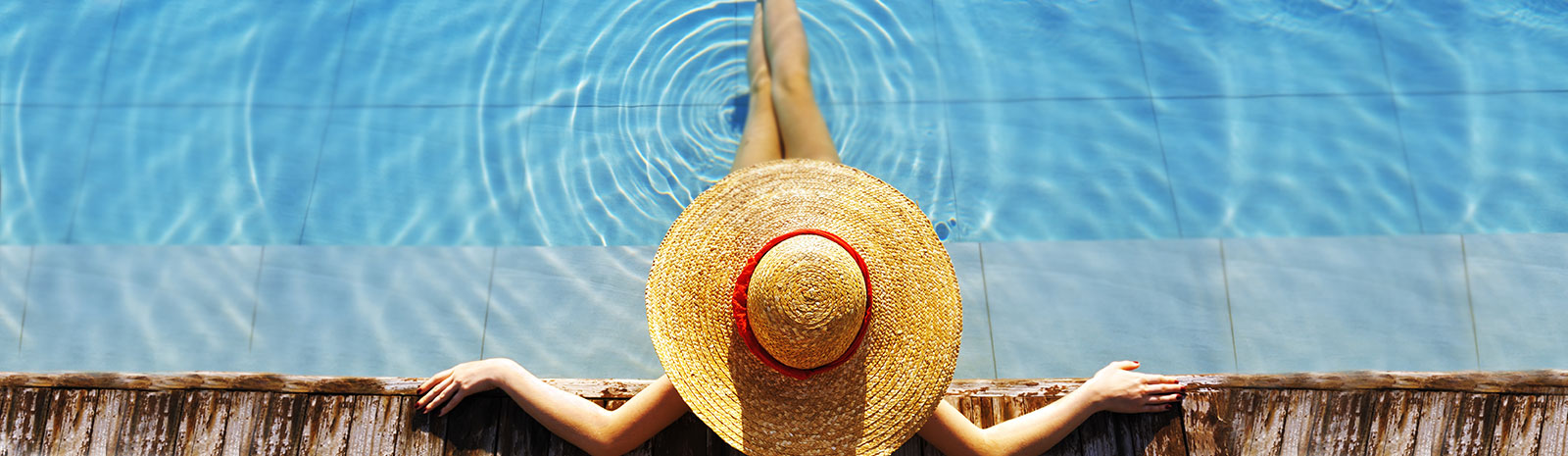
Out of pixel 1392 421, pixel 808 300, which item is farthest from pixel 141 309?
pixel 1392 421

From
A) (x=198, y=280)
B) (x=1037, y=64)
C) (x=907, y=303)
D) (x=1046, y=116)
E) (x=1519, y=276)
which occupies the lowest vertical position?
(x=198, y=280)

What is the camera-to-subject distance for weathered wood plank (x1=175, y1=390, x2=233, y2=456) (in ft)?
8.71

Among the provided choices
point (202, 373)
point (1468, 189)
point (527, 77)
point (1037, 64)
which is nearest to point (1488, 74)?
point (1468, 189)

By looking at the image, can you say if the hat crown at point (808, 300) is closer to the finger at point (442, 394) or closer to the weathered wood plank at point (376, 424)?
the finger at point (442, 394)

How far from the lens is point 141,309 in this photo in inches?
149

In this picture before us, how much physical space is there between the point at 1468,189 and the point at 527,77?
15.6ft

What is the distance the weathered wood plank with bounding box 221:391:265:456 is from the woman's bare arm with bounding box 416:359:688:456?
1.84 feet

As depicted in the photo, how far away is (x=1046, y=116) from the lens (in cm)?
407

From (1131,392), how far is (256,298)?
150 inches

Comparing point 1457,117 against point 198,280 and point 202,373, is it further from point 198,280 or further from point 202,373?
point 198,280

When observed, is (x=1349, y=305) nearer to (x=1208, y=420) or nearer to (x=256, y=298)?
(x=1208, y=420)

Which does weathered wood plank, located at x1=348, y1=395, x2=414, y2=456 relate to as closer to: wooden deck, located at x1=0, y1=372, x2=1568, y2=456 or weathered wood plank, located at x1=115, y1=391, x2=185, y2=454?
wooden deck, located at x1=0, y1=372, x2=1568, y2=456

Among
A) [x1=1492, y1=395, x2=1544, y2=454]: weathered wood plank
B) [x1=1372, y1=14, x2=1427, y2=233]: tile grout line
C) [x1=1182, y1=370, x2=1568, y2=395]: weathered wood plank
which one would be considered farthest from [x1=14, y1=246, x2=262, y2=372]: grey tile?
[x1=1372, y1=14, x2=1427, y2=233]: tile grout line

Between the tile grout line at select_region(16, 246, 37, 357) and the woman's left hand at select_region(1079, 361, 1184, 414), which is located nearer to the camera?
the woman's left hand at select_region(1079, 361, 1184, 414)
